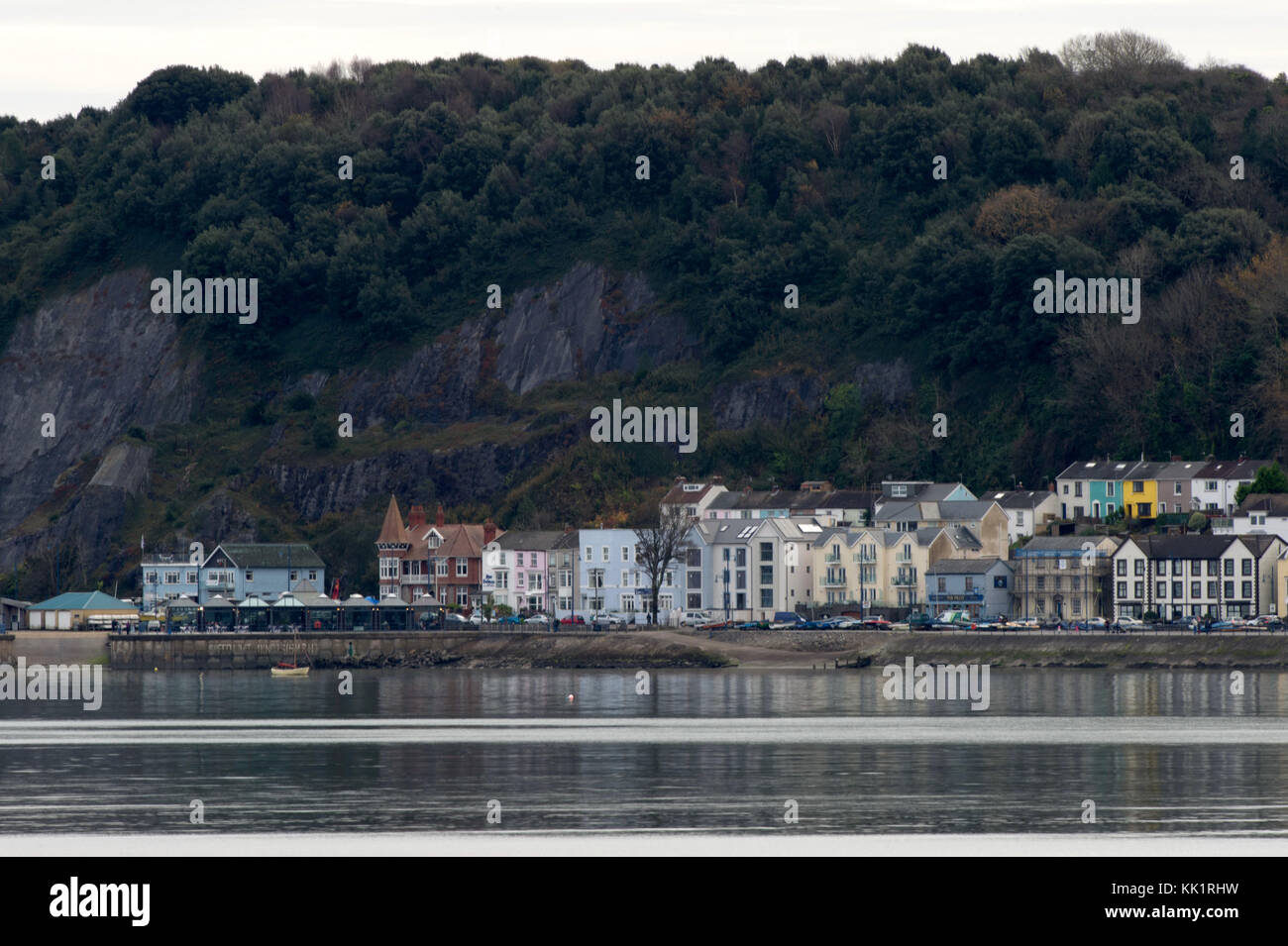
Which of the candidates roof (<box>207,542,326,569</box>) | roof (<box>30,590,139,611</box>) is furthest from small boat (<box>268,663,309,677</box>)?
roof (<box>207,542,326,569</box>)

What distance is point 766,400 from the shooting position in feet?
431

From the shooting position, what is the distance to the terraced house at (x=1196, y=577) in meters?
94.1

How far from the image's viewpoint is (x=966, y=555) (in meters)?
Answer: 106

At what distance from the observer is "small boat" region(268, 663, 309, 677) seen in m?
99.2

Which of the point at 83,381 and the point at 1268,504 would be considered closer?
the point at 1268,504

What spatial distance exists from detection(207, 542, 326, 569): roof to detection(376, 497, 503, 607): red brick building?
4332mm

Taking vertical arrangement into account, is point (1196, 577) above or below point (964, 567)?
below

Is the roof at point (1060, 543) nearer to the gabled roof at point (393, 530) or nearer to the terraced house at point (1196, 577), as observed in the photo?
the terraced house at point (1196, 577)

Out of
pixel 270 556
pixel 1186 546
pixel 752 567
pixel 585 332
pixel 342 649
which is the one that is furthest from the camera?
pixel 585 332

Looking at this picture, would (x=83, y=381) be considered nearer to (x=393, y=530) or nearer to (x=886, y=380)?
(x=393, y=530)

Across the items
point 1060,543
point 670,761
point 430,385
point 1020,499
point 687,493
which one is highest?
point 430,385

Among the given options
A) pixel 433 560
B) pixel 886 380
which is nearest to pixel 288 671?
pixel 433 560

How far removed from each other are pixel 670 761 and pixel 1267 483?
203 ft
